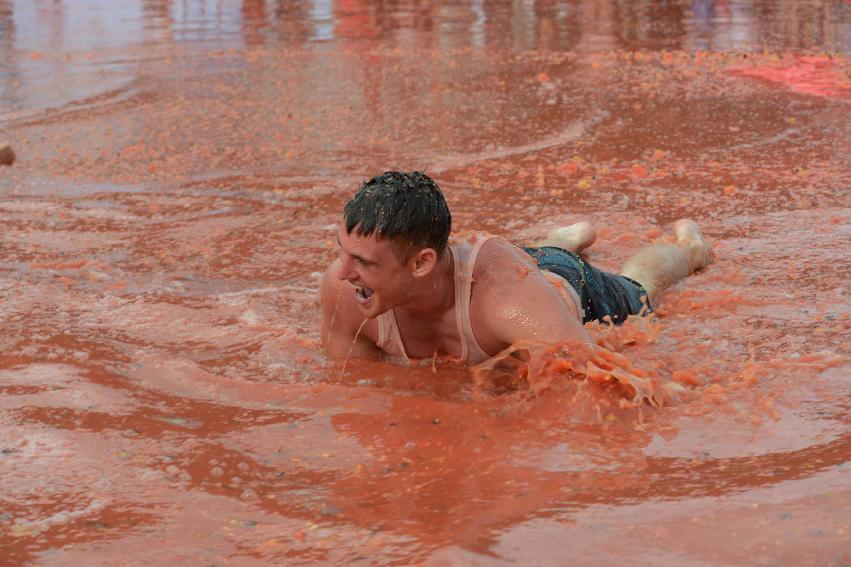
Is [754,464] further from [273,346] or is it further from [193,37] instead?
[193,37]

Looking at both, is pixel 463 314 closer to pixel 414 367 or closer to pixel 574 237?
pixel 414 367

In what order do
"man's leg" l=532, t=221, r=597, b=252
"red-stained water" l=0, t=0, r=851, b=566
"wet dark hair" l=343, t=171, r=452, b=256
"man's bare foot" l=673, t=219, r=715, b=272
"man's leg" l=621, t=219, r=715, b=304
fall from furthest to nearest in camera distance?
"man's leg" l=532, t=221, r=597, b=252 < "man's bare foot" l=673, t=219, r=715, b=272 < "man's leg" l=621, t=219, r=715, b=304 < "wet dark hair" l=343, t=171, r=452, b=256 < "red-stained water" l=0, t=0, r=851, b=566

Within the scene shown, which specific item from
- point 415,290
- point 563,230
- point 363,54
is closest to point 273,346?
point 415,290

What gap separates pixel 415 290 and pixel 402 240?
19 centimetres

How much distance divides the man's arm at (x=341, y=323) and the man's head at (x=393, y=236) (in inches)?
10.7

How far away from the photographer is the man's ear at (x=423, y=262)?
3.75m

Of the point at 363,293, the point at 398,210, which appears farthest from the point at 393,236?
the point at 363,293

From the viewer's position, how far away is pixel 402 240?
12.2ft

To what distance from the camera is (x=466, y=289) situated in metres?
3.86

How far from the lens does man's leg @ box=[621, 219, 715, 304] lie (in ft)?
17.2

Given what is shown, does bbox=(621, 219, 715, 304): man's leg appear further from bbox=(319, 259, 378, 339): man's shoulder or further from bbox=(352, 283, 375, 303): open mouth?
bbox=(352, 283, 375, 303): open mouth

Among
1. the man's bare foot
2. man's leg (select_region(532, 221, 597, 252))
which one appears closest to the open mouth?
man's leg (select_region(532, 221, 597, 252))

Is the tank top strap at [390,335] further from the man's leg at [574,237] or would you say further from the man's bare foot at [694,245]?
the man's bare foot at [694,245]

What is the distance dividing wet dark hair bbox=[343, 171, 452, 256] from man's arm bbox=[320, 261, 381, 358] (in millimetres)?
355
